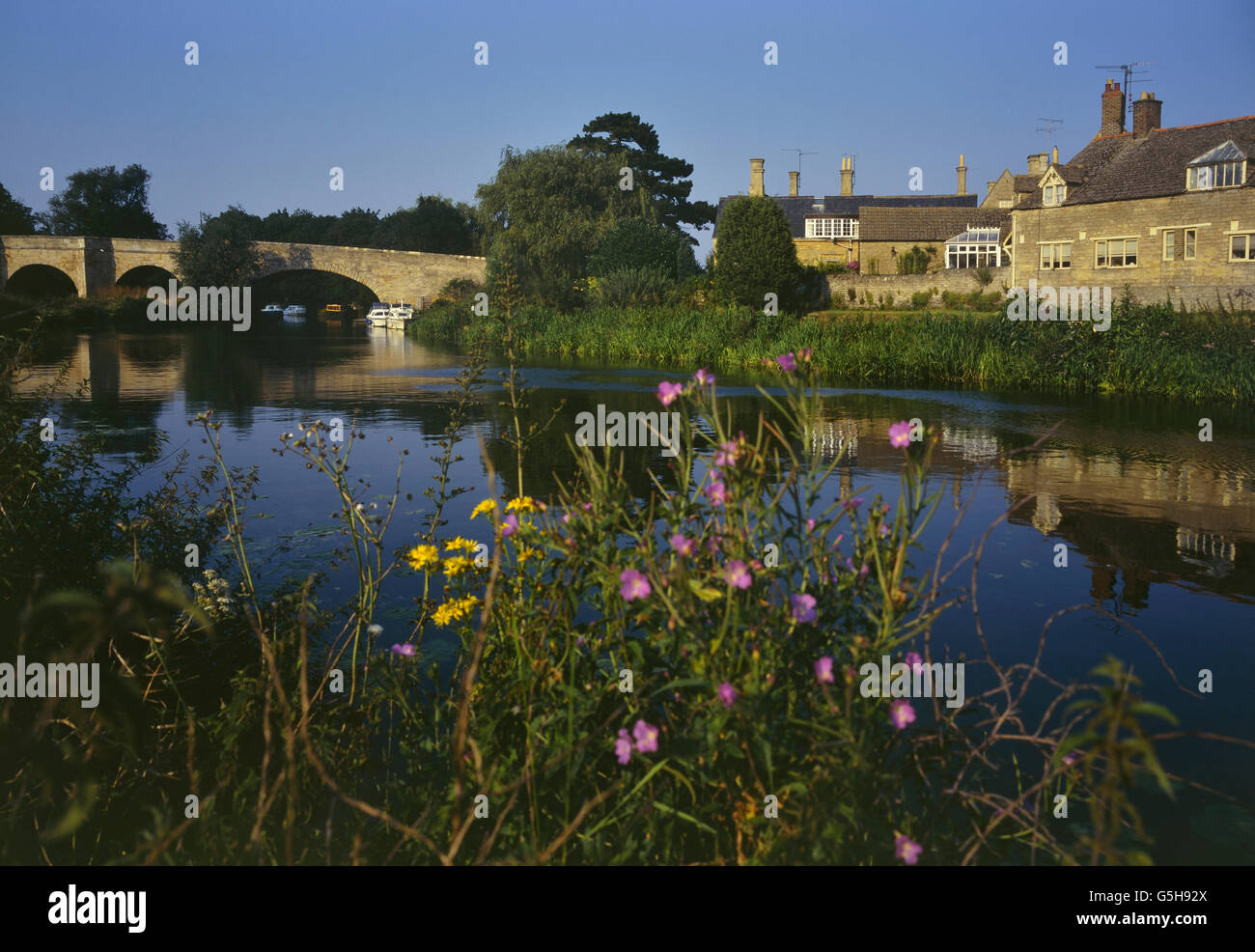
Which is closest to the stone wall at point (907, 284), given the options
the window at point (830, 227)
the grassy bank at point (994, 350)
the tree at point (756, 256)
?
the tree at point (756, 256)

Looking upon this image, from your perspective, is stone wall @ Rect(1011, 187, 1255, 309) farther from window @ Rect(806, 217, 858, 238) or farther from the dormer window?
window @ Rect(806, 217, 858, 238)

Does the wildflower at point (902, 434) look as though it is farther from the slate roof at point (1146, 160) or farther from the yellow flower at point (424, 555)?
the slate roof at point (1146, 160)

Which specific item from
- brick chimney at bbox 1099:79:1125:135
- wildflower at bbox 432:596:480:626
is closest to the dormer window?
brick chimney at bbox 1099:79:1125:135

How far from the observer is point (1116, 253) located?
38.6 meters

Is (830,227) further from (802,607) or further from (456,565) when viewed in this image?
(802,607)

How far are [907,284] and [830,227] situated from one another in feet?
55.1

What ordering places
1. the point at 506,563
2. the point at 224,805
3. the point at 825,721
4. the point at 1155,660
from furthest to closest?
1. the point at 1155,660
2. the point at 506,563
3. the point at 224,805
4. the point at 825,721

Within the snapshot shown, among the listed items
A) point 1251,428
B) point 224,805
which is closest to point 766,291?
point 1251,428

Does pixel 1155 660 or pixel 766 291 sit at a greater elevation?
pixel 766 291

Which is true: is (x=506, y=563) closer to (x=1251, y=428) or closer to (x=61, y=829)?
(x=61, y=829)

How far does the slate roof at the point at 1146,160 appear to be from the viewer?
116 ft

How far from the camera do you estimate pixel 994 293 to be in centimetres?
4081

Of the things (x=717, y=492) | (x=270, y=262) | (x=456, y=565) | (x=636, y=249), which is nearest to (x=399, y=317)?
(x=270, y=262)
